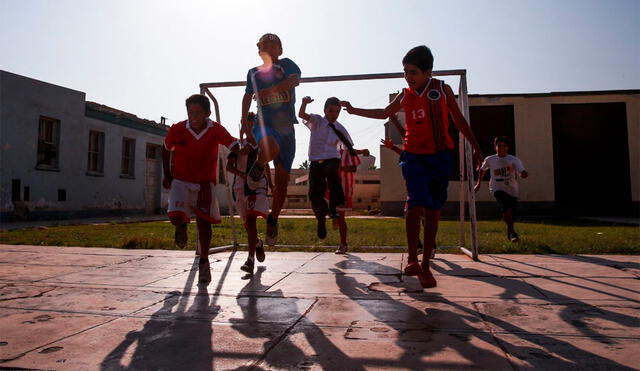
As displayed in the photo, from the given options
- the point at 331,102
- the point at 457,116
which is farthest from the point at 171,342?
the point at 331,102

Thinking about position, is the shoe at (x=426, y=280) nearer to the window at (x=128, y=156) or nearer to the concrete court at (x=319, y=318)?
the concrete court at (x=319, y=318)

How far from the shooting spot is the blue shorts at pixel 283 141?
412 cm

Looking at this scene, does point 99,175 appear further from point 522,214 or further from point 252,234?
point 522,214

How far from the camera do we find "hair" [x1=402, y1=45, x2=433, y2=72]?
3.28 meters

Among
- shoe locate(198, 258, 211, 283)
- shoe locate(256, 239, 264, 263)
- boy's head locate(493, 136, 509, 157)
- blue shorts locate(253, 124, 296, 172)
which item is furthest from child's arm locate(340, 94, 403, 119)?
boy's head locate(493, 136, 509, 157)

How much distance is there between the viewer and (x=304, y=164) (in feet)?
287

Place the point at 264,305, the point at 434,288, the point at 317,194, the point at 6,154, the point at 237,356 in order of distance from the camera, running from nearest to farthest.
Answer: the point at 237,356
the point at 264,305
the point at 434,288
the point at 317,194
the point at 6,154

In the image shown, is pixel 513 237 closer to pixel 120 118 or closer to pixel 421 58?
pixel 421 58

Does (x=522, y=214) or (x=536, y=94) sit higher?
(x=536, y=94)

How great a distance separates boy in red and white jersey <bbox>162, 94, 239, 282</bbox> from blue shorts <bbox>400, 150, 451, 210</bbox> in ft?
5.10

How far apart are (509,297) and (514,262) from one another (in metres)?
1.76

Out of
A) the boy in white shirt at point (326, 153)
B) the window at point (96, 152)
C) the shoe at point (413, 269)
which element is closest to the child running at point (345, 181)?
the boy in white shirt at point (326, 153)

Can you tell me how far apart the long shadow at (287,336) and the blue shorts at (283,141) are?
1547 millimetres

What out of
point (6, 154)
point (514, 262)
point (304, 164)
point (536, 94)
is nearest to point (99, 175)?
point (6, 154)
